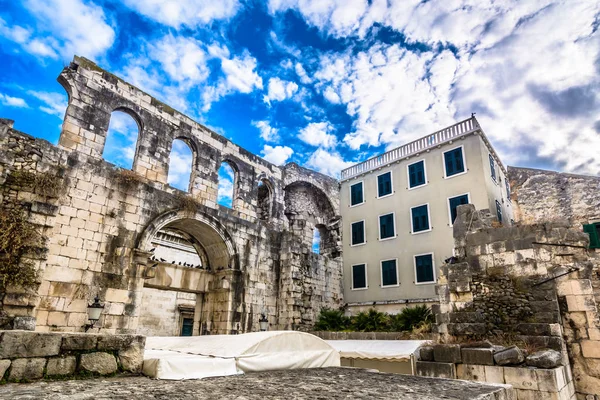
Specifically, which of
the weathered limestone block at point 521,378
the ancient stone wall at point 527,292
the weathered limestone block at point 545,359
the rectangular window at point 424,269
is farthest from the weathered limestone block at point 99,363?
the rectangular window at point 424,269

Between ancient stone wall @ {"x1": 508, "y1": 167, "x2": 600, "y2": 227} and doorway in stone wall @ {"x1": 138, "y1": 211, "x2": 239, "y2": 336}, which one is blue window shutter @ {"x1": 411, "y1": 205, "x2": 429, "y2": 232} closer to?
ancient stone wall @ {"x1": 508, "y1": 167, "x2": 600, "y2": 227}

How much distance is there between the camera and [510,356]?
7.44 m

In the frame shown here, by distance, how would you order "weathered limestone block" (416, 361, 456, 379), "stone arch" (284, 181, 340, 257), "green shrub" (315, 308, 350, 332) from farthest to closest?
1. "stone arch" (284, 181, 340, 257)
2. "green shrub" (315, 308, 350, 332)
3. "weathered limestone block" (416, 361, 456, 379)

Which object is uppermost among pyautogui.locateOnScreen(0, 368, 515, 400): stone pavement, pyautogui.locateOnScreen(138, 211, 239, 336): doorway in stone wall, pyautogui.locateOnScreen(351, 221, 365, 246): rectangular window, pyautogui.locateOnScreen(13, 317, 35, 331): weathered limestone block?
pyautogui.locateOnScreen(351, 221, 365, 246): rectangular window

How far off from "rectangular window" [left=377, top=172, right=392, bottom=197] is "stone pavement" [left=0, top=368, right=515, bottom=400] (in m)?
14.4

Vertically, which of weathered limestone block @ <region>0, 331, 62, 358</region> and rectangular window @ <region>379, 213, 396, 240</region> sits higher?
rectangular window @ <region>379, 213, 396, 240</region>

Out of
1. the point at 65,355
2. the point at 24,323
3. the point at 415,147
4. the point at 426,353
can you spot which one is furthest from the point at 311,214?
the point at 65,355

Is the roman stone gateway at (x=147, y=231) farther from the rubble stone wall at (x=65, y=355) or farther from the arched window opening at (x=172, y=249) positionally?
the rubble stone wall at (x=65, y=355)

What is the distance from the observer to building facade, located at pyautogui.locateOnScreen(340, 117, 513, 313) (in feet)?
51.5

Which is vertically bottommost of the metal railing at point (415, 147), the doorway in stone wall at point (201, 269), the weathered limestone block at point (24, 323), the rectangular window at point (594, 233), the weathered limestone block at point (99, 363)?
the weathered limestone block at point (99, 363)

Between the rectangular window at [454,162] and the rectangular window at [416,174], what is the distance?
46.4 inches

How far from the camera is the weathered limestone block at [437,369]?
8211mm

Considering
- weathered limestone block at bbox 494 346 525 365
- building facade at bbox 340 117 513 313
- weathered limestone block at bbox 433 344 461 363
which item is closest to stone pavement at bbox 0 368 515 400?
weathered limestone block at bbox 494 346 525 365

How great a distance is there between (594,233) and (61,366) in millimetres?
18459
